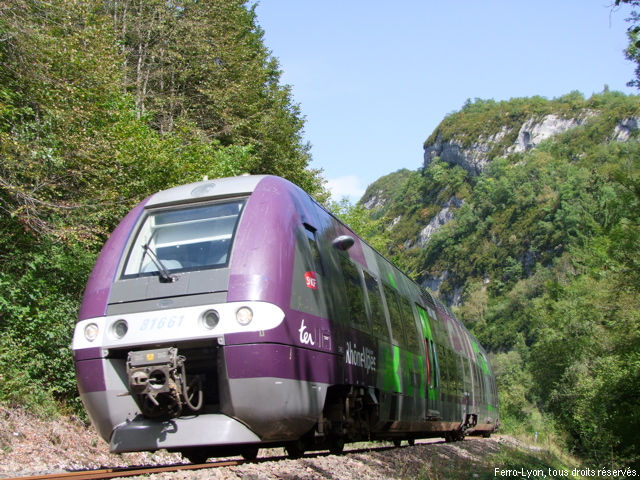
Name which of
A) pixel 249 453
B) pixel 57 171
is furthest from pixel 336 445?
pixel 57 171

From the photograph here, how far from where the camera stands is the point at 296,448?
7457 mm

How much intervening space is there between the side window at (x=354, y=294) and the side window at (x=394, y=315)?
1.39 metres

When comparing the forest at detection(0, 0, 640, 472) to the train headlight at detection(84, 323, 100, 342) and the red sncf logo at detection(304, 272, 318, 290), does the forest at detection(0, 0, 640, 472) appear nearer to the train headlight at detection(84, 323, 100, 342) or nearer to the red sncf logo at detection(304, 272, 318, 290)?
the red sncf logo at detection(304, 272, 318, 290)

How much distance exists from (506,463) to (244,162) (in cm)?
1331

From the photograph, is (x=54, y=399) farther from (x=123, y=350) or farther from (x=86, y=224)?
(x=123, y=350)

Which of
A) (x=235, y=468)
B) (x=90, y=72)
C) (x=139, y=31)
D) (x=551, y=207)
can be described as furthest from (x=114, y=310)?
(x=551, y=207)

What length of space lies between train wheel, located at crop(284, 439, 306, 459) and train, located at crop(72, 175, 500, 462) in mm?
46

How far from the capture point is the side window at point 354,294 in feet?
25.9

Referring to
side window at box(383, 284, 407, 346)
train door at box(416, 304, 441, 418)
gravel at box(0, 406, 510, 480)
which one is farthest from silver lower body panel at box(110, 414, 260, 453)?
train door at box(416, 304, 441, 418)

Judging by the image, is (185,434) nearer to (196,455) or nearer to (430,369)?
(196,455)

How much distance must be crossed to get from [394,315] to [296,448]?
3.17 metres

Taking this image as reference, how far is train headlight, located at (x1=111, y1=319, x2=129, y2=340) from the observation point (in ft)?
20.4

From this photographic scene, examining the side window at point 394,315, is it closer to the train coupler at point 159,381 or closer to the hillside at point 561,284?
the train coupler at point 159,381

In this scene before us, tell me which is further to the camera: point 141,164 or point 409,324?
point 141,164
